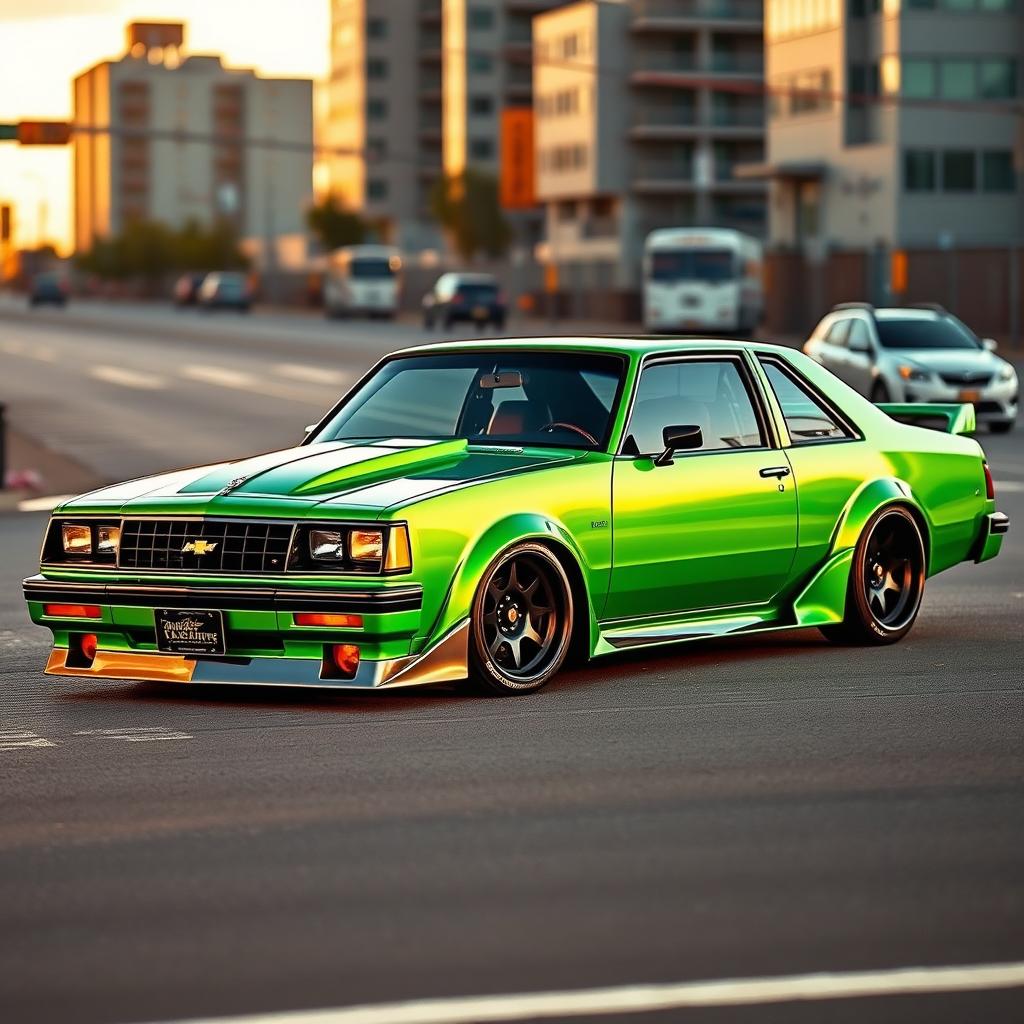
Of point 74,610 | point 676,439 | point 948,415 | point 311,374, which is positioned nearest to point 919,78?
point 311,374

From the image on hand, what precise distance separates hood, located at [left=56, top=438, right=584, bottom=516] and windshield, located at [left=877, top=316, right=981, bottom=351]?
67.4ft

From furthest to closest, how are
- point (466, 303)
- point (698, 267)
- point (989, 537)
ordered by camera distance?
point (466, 303), point (698, 267), point (989, 537)

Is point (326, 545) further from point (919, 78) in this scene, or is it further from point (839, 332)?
point (919, 78)

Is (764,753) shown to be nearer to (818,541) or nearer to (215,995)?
(818,541)

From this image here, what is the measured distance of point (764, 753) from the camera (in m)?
8.34

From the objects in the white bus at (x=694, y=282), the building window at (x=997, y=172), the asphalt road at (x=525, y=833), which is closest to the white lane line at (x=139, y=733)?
the asphalt road at (x=525, y=833)

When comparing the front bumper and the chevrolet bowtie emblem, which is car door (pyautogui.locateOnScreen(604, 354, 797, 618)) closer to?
the front bumper

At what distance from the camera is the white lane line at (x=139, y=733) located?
8.77m

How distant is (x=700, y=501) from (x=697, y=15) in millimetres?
116049

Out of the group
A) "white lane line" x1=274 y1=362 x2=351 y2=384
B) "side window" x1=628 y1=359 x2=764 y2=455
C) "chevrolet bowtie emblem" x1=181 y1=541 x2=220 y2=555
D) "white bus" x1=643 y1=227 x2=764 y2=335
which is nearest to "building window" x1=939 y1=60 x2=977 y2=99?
"white bus" x1=643 y1=227 x2=764 y2=335

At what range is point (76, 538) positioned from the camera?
9.79m

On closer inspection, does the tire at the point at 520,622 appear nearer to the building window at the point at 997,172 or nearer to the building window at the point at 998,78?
the building window at the point at 998,78

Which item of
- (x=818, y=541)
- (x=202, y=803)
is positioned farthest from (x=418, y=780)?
(x=818, y=541)

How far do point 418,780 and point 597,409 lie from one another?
2828 mm
